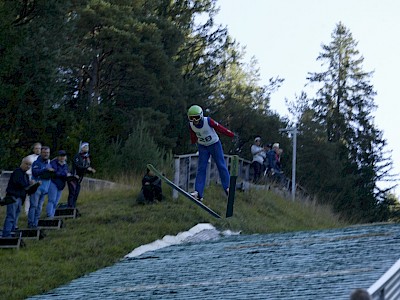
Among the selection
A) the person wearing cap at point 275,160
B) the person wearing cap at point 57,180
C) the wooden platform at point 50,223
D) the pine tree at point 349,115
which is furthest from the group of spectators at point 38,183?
the pine tree at point 349,115

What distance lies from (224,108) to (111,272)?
32.6 metres

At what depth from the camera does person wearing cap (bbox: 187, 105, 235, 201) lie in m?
18.5

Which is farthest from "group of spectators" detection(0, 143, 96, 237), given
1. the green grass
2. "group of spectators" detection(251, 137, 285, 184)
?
"group of spectators" detection(251, 137, 285, 184)

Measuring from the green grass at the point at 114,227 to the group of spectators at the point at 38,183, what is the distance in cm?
48

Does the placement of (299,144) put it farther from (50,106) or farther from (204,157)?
(204,157)

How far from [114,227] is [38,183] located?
228 cm

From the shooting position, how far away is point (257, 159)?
1057 inches

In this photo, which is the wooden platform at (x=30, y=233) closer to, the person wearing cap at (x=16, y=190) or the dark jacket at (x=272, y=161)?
the person wearing cap at (x=16, y=190)

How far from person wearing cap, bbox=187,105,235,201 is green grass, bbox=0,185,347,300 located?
3.07ft

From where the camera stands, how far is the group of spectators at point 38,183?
16672 mm

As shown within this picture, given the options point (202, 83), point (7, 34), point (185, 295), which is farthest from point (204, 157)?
point (202, 83)

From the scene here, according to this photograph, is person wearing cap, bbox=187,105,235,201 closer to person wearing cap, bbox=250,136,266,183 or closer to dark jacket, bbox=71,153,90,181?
dark jacket, bbox=71,153,90,181

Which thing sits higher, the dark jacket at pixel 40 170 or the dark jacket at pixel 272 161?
the dark jacket at pixel 272 161

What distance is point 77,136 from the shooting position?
35406mm
